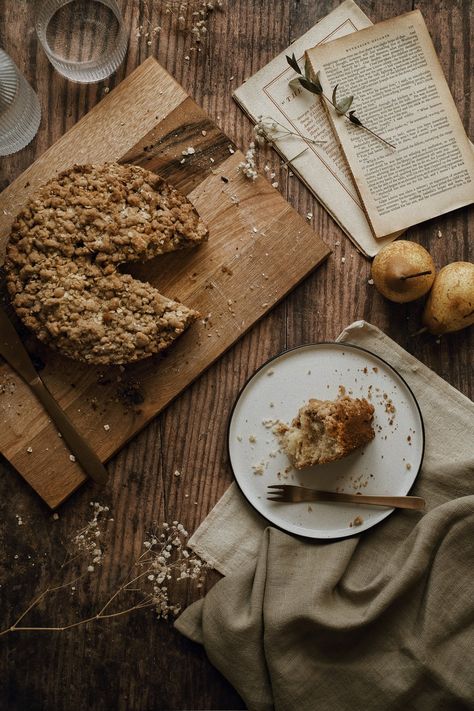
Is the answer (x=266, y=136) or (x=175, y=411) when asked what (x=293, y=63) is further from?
(x=175, y=411)

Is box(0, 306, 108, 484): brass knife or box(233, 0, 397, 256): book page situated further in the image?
box(233, 0, 397, 256): book page

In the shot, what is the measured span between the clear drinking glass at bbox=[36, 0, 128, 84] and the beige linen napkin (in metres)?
1.58

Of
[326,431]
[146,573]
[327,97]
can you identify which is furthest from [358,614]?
[327,97]

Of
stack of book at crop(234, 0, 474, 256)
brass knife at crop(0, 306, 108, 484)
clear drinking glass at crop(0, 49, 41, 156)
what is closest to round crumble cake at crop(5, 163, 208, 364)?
brass knife at crop(0, 306, 108, 484)

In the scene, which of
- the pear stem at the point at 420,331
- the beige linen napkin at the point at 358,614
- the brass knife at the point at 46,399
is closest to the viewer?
the beige linen napkin at the point at 358,614

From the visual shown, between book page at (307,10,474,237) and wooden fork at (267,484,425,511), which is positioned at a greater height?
book page at (307,10,474,237)

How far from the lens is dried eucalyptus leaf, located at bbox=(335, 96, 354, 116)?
238 centimetres

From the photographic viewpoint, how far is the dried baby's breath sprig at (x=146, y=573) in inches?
90.7

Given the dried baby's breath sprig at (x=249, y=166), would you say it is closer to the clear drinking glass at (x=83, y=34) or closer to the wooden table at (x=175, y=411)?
the wooden table at (x=175, y=411)

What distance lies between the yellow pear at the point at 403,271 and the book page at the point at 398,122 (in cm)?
22

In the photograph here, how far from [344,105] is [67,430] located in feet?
4.79

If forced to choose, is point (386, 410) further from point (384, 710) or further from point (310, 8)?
point (310, 8)

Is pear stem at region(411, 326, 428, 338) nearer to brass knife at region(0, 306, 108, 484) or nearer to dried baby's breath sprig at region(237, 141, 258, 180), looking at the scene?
dried baby's breath sprig at region(237, 141, 258, 180)

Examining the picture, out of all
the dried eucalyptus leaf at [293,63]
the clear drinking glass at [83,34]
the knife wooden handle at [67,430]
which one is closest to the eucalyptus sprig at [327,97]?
the dried eucalyptus leaf at [293,63]
